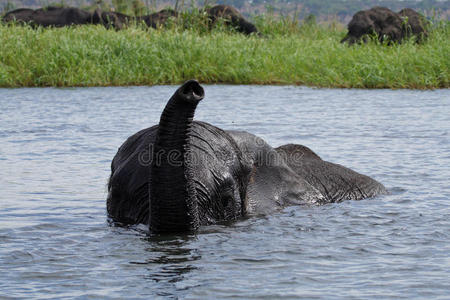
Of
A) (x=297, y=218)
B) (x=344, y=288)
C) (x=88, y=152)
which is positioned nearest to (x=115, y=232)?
(x=297, y=218)

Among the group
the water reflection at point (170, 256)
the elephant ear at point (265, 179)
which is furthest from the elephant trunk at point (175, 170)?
the elephant ear at point (265, 179)

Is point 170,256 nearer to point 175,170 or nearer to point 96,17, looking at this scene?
point 175,170

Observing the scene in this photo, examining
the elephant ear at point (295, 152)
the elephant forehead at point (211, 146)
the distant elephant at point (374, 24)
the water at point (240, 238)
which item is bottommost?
the water at point (240, 238)

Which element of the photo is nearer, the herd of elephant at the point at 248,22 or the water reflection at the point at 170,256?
the water reflection at the point at 170,256

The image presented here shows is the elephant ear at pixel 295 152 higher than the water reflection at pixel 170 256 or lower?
higher

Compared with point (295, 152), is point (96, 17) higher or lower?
higher

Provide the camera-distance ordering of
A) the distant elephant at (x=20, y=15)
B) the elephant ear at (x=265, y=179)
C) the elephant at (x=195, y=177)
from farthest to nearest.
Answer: the distant elephant at (x=20, y=15) → the elephant ear at (x=265, y=179) → the elephant at (x=195, y=177)

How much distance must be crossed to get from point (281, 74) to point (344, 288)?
15.4 meters

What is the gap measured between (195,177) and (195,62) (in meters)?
14.3

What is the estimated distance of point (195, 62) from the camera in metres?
19.2

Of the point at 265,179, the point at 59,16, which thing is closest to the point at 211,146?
the point at 265,179

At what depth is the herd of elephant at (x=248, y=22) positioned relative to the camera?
2402 cm

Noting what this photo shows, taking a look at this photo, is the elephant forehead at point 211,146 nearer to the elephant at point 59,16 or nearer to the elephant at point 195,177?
the elephant at point 195,177

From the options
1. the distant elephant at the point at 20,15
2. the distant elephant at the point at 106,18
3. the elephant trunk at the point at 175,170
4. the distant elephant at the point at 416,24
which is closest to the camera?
the elephant trunk at the point at 175,170
